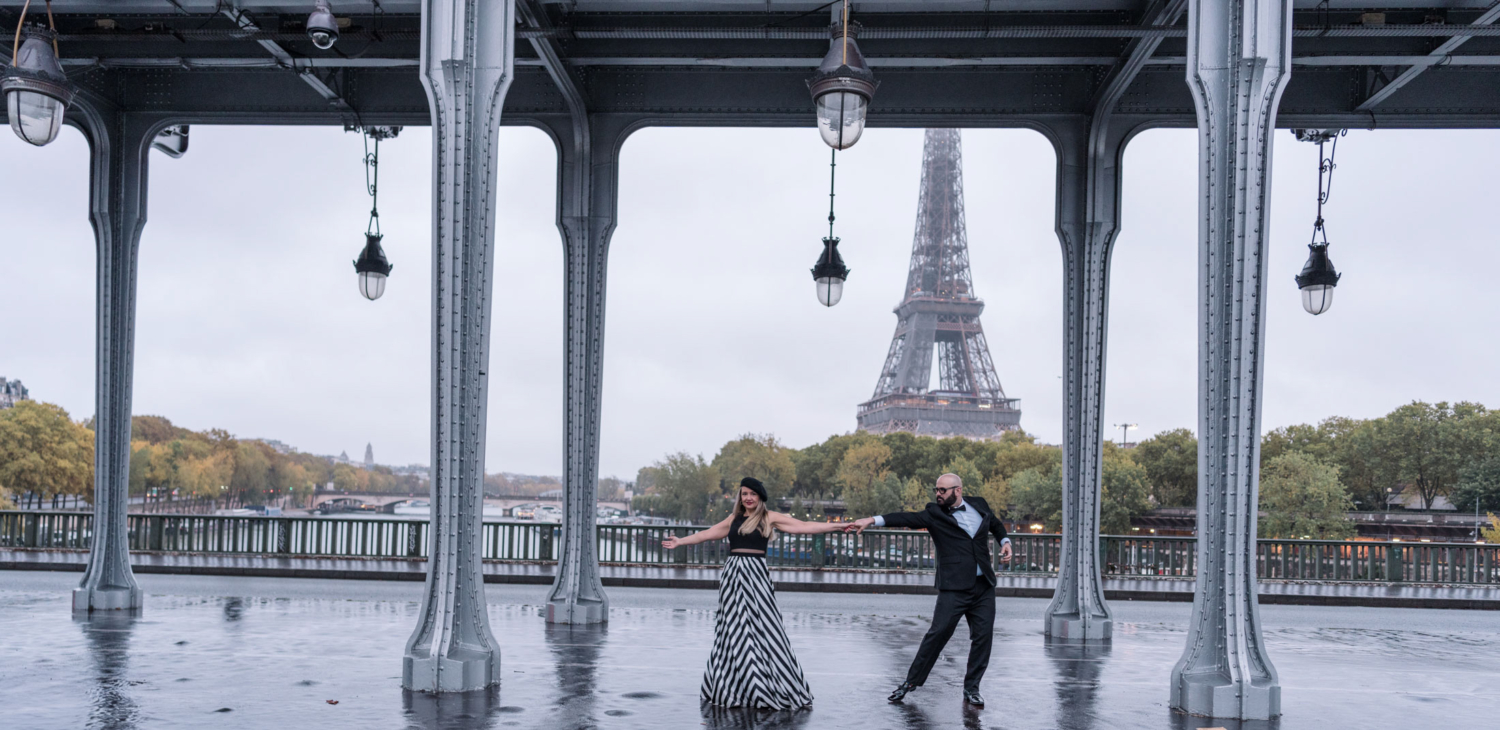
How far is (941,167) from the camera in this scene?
4747 inches

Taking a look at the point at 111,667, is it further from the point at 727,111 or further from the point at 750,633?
the point at 727,111

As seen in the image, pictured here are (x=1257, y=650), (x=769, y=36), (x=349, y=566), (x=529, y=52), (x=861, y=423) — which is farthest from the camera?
(x=861, y=423)

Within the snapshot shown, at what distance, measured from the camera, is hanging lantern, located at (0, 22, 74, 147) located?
8.80m

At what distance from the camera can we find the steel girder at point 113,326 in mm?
13789

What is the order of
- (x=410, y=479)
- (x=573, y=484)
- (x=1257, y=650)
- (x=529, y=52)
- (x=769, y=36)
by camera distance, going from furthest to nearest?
(x=410, y=479) < (x=573, y=484) < (x=529, y=52) < (x=769, y=36) < (x=1257, y=650)

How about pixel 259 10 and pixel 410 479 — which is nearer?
pixel 259 10

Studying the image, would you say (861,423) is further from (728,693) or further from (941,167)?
(728,693)

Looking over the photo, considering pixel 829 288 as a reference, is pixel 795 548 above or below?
below

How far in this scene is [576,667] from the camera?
34.1 feet

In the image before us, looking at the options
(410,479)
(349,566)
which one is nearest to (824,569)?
(349,566)

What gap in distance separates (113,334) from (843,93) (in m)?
10.2

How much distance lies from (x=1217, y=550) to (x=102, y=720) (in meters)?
8.09

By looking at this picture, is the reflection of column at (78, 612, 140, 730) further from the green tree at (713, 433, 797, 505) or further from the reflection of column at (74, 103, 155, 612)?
the green tree at (713, 433, 797, 505)

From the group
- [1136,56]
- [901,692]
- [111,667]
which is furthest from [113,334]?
[1136,56]
